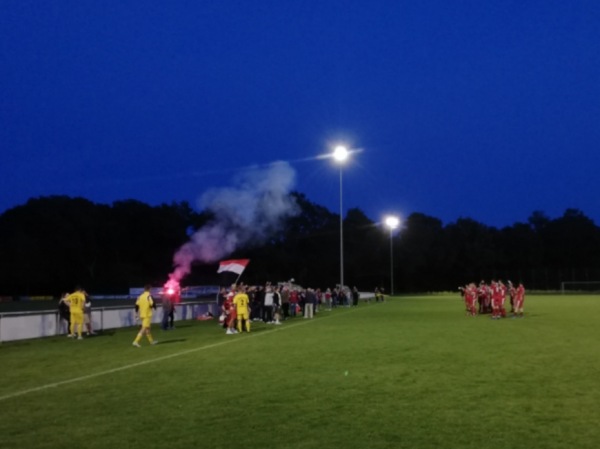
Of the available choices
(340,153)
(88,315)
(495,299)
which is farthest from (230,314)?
(340,153)

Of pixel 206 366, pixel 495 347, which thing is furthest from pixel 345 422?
pixel 495 347

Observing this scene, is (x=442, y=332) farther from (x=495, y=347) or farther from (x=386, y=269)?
(x=386, y=269)

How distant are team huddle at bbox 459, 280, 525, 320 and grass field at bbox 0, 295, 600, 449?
11766 millimetres

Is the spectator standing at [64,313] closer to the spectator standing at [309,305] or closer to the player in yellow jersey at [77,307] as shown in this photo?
the player in yellow jersey at [77,307]

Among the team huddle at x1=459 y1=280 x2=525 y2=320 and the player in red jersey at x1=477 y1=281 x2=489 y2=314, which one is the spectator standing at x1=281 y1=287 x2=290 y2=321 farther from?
the player in red jersey at x1=477 y1=281 x2=489 y2=314

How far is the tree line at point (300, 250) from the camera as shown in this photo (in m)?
84.9

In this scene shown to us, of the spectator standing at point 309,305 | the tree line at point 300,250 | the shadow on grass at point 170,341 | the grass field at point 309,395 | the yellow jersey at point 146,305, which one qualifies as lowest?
the shadow on grass at point 170,341

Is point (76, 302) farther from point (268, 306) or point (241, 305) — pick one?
point (268, 306)

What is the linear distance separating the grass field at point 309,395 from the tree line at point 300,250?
53.9m

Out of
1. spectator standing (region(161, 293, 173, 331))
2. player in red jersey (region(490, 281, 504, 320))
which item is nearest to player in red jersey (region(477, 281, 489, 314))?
player in red jersey (region(490, 281, 504, 320))

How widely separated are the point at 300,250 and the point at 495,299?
69948 millimetres

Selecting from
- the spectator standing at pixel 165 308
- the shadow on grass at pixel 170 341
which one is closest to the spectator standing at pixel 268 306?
the spectator standing at pixel 165 308

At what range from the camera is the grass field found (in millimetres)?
7586

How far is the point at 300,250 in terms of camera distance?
100125 millimetres
